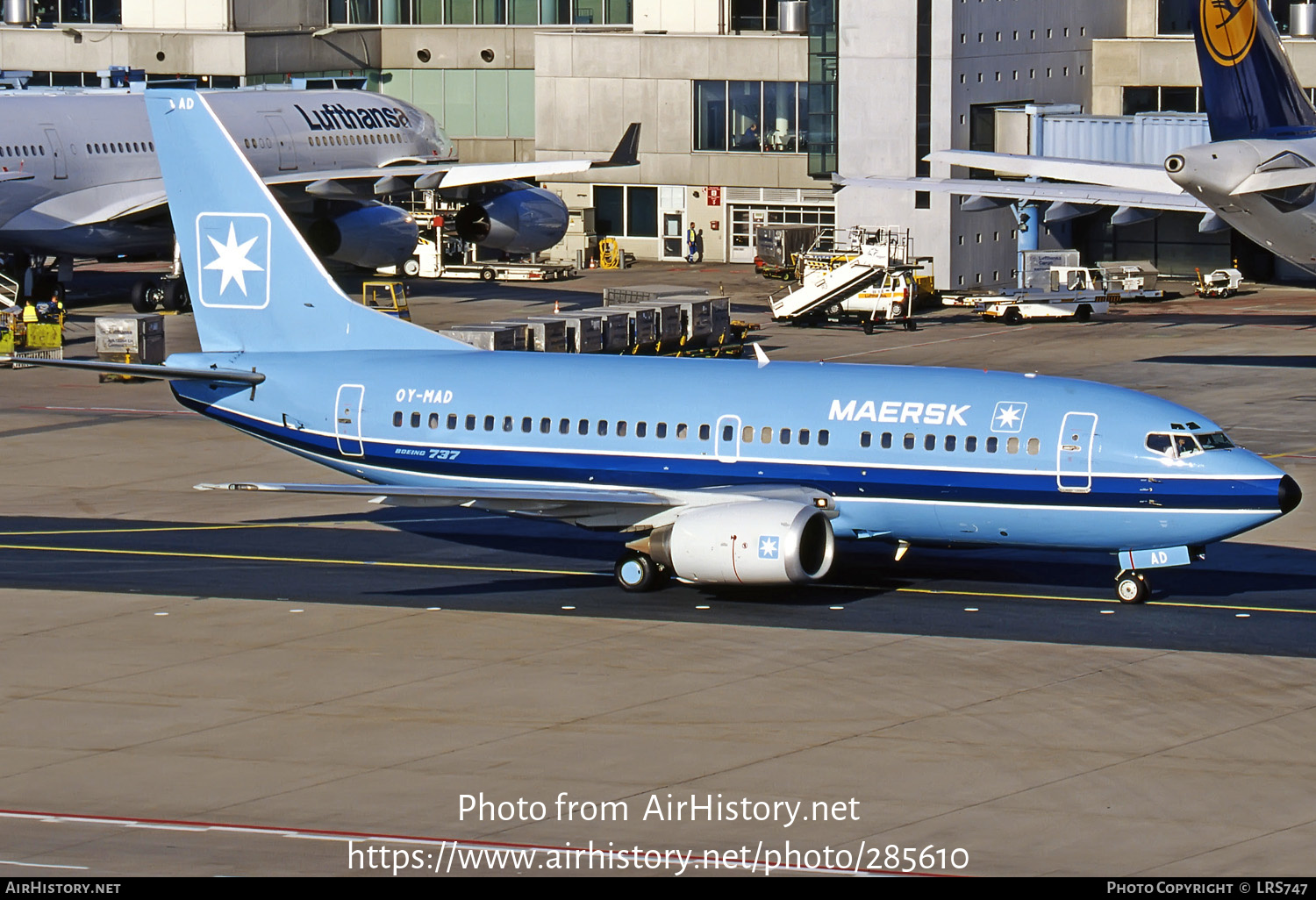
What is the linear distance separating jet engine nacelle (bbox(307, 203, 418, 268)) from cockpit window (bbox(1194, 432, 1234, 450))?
51.4 metres

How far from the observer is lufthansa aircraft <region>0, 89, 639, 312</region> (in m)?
77.5

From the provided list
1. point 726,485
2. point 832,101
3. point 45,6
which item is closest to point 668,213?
point 832,101

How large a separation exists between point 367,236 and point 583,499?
48141 mm

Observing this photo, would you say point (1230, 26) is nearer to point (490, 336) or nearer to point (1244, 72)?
point (1244, 72)

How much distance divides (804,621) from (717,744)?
7310 mm

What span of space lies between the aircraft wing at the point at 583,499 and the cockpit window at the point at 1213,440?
6.42 m

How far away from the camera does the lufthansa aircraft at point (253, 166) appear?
77.5 meters

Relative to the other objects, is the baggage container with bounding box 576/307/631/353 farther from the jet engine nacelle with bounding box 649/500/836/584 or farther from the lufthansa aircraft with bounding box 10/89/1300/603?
the jet engine nacelle with bounding box 649/500/836/584

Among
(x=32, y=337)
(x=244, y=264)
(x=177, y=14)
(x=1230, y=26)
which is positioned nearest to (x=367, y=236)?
(x=32, y=337)

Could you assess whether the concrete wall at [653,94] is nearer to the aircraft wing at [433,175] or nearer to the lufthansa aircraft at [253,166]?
the lufthansa aircraft at [253,166]

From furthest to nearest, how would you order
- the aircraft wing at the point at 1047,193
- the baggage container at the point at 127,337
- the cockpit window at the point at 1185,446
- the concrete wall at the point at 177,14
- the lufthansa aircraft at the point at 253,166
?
the concrete wall at the point at 177,14
the lufthansa aircraft at the point at 253,166
the aircraft wing at the point at 1047,193
the baggage container at the point at 127,337
the cockpit window at the point at 1185,446

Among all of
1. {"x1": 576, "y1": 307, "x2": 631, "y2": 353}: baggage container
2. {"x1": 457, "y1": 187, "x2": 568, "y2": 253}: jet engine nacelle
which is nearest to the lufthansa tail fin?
{"x1": 576, "y1": 307, "x2": 631, "y2": 353}: baggage container

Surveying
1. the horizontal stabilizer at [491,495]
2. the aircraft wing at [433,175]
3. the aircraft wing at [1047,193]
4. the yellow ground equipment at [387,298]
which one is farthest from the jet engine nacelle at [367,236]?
the horizontal stabilizer at [491,495]

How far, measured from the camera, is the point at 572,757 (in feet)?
86.6
